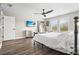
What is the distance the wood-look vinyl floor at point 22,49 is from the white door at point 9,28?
10 cm

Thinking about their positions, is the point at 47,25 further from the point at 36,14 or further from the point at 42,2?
the point at 42,2

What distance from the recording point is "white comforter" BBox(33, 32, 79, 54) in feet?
5.79

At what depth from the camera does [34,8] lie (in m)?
1.86

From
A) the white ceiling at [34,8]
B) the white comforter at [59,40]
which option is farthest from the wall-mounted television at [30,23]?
the white comforter at [59,40]

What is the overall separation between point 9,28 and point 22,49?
51cm

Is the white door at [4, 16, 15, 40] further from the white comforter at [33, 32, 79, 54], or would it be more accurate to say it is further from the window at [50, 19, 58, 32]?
the window at [50, 19, 58, 32]

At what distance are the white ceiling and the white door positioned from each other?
0.13 m

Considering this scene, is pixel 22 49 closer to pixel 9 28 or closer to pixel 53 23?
pixel 9 28

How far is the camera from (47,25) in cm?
191

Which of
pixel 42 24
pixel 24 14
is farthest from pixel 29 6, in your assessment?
pixel 42 24

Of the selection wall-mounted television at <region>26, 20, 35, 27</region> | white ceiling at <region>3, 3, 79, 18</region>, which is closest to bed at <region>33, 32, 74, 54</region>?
wall-mounted television at <region>26, 20, 35, 27</region>

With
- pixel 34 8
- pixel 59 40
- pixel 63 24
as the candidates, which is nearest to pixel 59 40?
pixel 59 40

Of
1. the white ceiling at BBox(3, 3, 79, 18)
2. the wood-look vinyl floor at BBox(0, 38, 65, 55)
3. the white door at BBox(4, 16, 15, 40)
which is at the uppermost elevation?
the white ceiling at BBox(3, 3, 79, 18)

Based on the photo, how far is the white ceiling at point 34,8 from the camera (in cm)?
181
